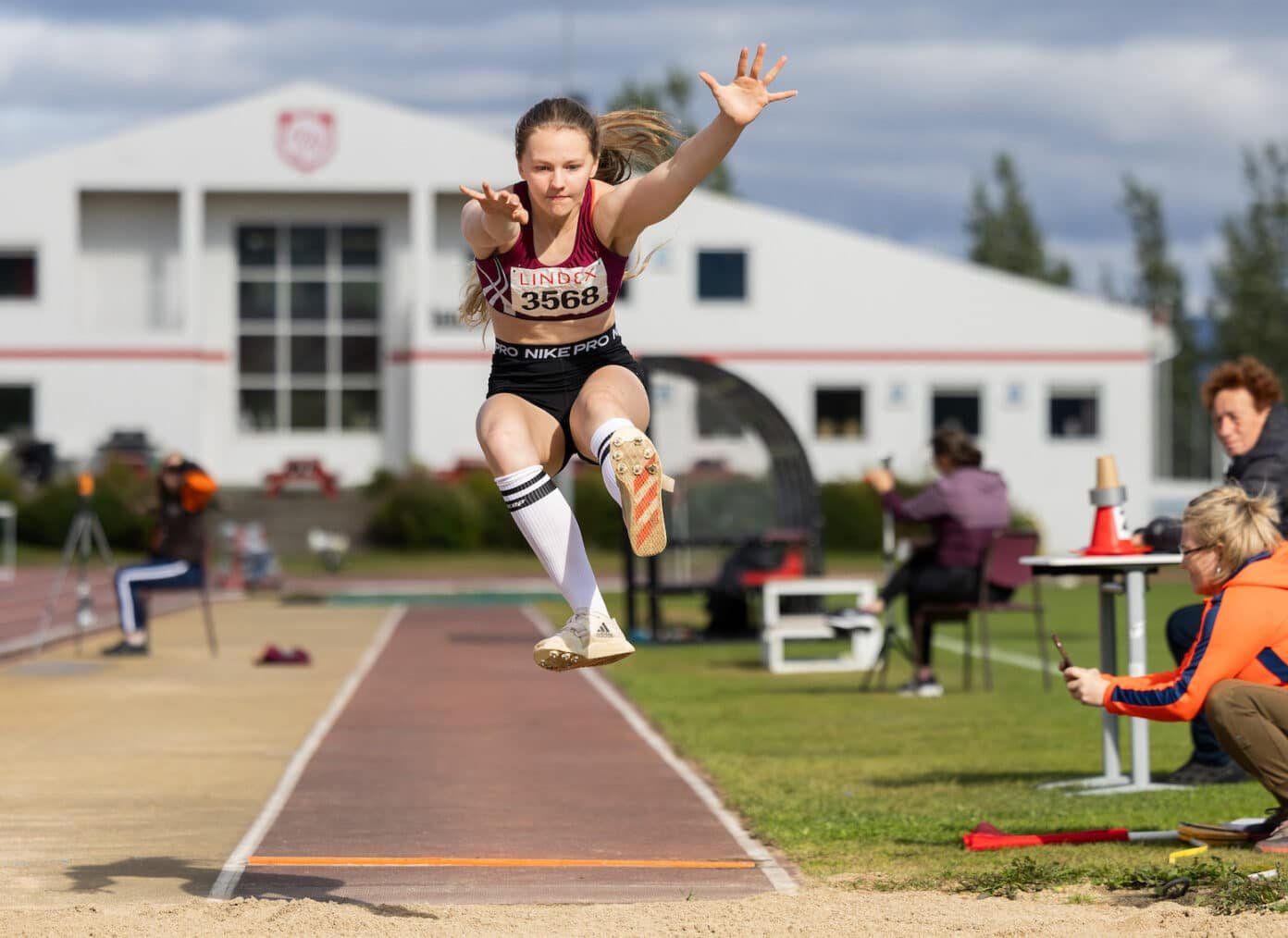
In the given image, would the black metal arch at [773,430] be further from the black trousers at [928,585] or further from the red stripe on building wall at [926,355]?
the red stripe on building wall at [926,355]

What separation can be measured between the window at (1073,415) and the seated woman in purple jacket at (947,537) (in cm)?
3236

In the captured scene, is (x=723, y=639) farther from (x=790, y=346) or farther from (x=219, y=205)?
(x=219, y=205)

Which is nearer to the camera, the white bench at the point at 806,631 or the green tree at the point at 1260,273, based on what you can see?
the white bench at the point at 806,631

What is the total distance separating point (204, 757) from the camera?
34.9ft

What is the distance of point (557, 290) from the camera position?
6184 millimetres

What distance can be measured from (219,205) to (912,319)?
670 inches

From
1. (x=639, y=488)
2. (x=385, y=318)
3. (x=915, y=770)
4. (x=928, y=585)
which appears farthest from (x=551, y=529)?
(x=385, y=318)

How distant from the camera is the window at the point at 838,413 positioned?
45469 millimetres

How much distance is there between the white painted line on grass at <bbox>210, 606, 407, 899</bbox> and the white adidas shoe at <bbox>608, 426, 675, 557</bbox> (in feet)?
6.68

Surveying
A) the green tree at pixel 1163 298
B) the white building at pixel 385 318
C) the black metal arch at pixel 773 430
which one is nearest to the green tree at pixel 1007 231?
the green tree at pixel 1163 298

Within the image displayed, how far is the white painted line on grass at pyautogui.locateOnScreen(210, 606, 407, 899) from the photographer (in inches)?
271

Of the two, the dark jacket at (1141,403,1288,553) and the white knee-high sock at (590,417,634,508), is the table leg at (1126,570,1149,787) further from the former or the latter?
the white knee-high sock at (590,417,634,508)

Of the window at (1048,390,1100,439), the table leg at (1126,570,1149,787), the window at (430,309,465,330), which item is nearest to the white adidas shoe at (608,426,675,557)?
the table leg at (1126,570,1149,787)

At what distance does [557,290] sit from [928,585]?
Answer: 27.2 ft
